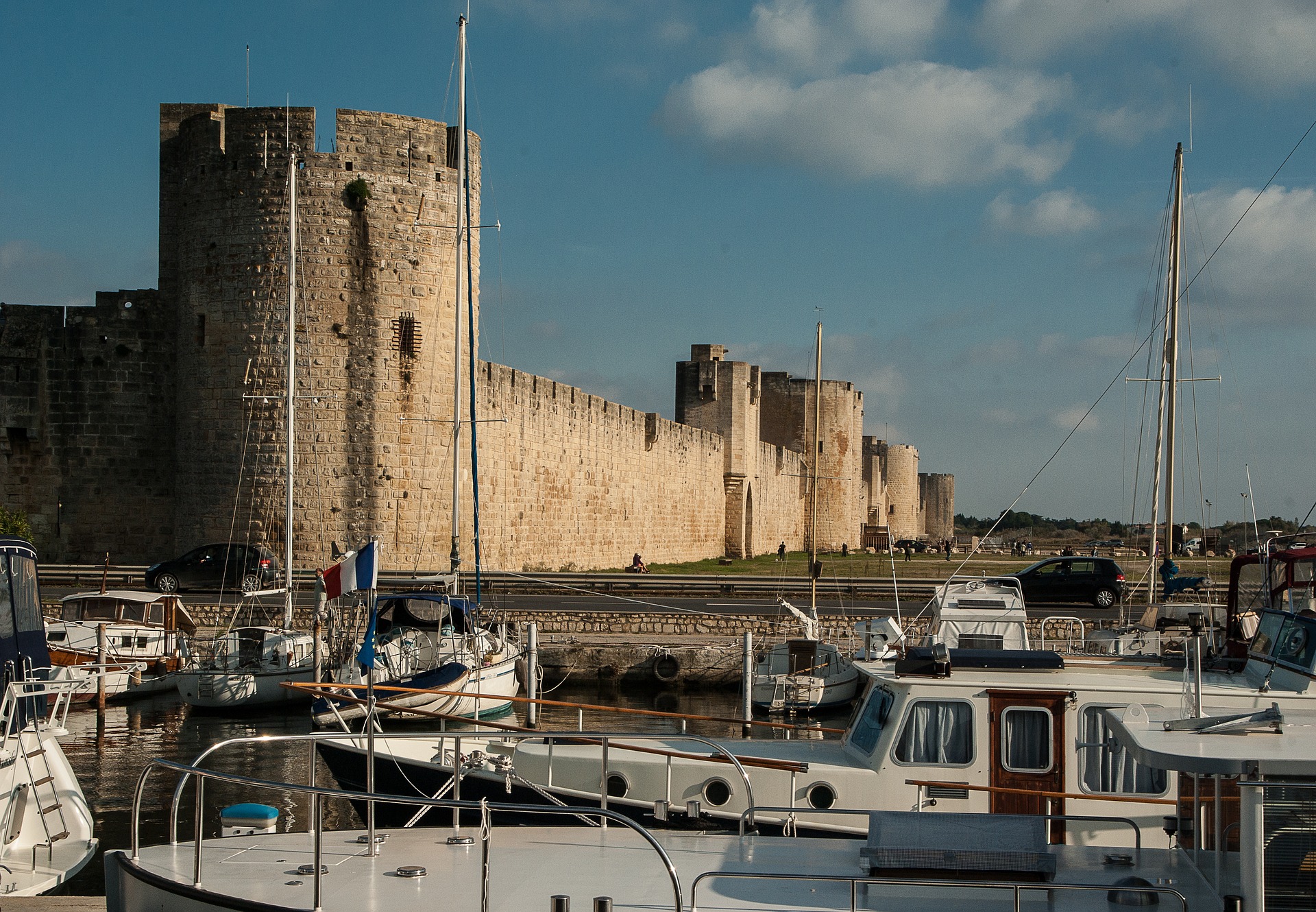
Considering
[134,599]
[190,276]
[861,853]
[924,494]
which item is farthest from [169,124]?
[924,494]

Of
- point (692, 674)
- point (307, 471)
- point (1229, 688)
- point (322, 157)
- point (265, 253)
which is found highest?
point (322, 157)

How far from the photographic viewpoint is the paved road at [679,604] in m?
21.2

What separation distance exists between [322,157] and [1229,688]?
733 inches

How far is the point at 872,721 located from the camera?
8312 millimetres

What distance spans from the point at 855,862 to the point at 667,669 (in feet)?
41.4

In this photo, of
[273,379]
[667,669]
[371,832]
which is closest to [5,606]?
[371,832]

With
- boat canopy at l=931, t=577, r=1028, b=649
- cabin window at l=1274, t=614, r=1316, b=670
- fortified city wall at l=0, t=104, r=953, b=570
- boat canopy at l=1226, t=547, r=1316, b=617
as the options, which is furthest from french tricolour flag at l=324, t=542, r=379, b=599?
cabin window at l=1274, t=614, r=1316, b=670

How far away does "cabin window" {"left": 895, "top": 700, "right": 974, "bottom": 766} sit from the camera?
7758 mm

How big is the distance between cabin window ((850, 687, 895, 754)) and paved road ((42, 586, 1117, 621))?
1219 centimetres

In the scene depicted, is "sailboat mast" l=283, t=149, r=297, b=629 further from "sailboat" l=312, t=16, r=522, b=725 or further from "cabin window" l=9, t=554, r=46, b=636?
"cabin window" l=9, t=554, r=46, b=636

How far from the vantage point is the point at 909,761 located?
7824 mm

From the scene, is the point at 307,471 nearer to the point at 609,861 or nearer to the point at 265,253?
the point at 265,253

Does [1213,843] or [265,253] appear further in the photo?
[265,253]

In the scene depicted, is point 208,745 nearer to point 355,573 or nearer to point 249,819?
point 355,573
